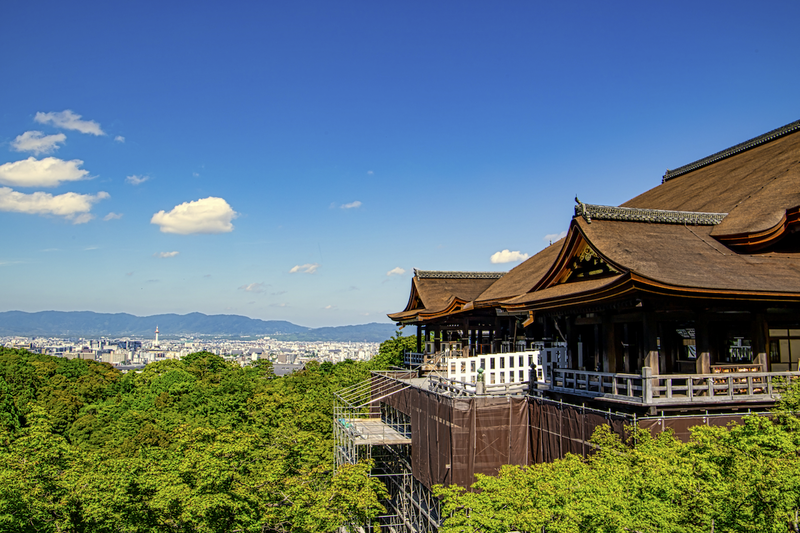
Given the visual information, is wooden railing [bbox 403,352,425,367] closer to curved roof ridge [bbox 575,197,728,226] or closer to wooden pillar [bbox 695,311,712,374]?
curved roof ridge [bbox 575,197,728,226]

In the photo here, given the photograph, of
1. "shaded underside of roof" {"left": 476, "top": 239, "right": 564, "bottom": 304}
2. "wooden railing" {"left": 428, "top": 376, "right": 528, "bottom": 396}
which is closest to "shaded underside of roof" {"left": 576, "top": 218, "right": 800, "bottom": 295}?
"wooden railing" {"left": 428, "top": 376, "right": 528, "bottom": 396}

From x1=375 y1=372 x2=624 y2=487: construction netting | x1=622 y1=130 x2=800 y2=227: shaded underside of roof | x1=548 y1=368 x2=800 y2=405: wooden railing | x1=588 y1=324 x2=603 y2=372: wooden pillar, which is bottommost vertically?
x1=375 y1=372 x2=624 y2=487: construction netting

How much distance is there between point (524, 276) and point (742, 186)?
8717 millimetres

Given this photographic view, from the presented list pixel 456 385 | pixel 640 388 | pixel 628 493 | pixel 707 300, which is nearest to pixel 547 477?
pixel 628 493

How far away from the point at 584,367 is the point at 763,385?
607 centimetres

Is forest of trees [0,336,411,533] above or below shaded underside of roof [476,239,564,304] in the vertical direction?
below

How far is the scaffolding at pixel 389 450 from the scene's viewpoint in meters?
20.0

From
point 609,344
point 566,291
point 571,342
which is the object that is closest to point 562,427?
point 609,344

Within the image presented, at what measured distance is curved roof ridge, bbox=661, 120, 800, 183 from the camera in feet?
74.6

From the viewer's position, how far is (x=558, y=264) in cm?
1711

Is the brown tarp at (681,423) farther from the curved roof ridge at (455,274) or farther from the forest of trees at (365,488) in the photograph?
the curved roof ridge at (455,274)

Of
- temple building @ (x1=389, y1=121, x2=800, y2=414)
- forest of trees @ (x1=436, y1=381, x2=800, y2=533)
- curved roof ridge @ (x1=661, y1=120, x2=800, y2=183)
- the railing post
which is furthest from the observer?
curved roof ridge @ (x1=661, y1=120, x2=800, y2=183)

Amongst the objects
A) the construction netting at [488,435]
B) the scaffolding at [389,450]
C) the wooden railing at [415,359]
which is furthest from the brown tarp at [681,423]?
the wooden railing at [415,359]

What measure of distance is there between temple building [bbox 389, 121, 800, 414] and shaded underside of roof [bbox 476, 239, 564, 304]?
38 centimetres
